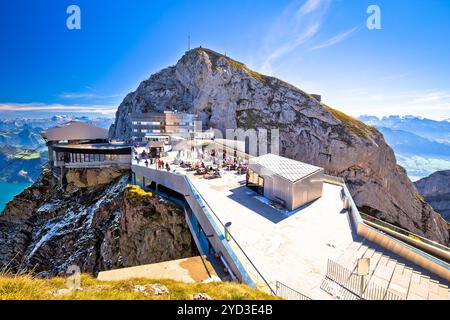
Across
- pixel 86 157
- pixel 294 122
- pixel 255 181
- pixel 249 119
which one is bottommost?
pixel 255 181

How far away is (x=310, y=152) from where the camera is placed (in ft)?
217

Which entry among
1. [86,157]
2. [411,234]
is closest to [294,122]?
[86,157]

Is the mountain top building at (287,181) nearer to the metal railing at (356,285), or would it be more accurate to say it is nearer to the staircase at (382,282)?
the staircase at (382,282)

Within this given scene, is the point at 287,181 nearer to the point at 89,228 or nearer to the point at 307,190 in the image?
the point at 307,190

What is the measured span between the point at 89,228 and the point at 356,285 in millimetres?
33588

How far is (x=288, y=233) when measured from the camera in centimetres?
1311

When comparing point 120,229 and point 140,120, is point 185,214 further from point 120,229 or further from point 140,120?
point 140,120

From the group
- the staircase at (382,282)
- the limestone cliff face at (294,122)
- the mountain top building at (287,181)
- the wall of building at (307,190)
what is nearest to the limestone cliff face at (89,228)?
the mountain top building at (287,181)

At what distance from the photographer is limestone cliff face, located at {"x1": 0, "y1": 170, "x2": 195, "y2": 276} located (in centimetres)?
2522

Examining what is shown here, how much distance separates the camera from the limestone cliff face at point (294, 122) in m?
60.1

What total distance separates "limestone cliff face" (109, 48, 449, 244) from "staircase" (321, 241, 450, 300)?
5605 centimetres

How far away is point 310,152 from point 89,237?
59.8 metres

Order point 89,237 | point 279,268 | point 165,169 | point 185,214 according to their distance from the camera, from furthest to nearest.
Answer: point 89,237, point 165,169, point 185,214, point 279,268
